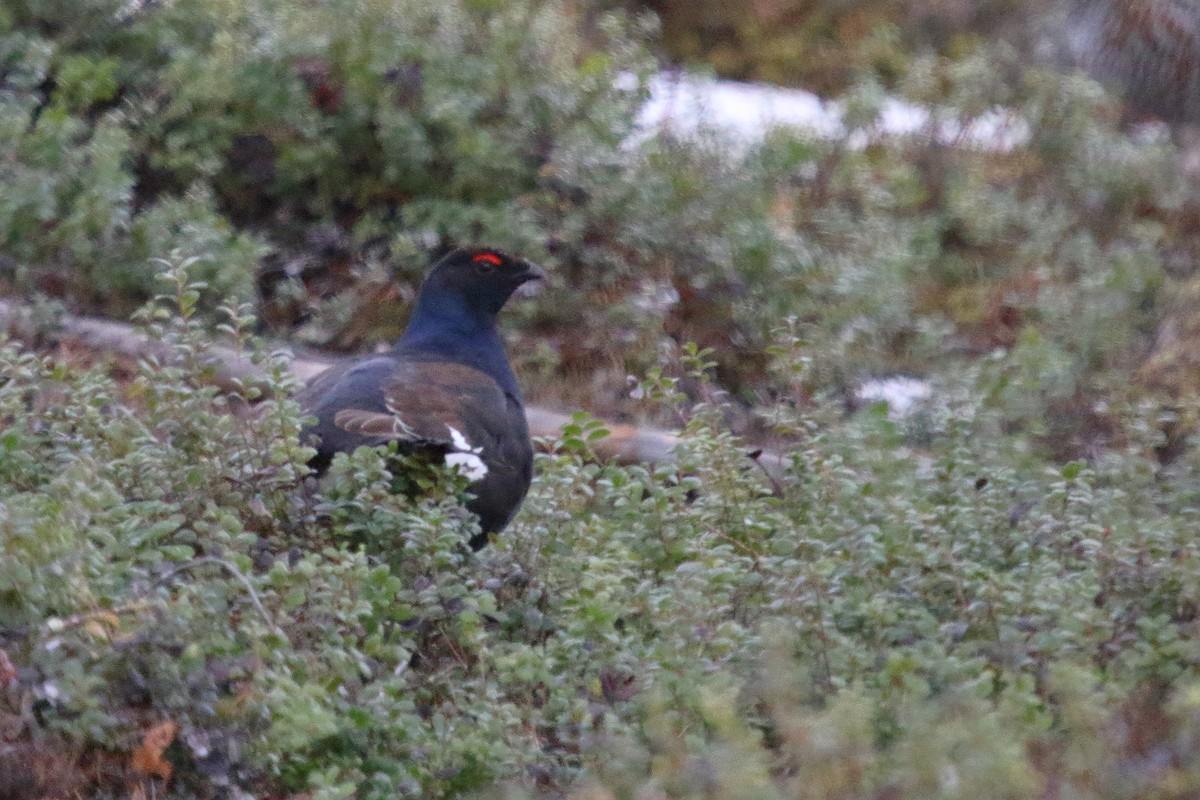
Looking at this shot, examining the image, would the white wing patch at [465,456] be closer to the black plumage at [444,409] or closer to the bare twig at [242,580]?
the black plumage at [444,409]

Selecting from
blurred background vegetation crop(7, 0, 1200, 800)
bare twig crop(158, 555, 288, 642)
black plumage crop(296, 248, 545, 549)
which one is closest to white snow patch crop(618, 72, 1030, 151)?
blurred background vegetation crop(7, 0, 1200, 800)

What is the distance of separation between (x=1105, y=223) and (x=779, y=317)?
9.36 ft

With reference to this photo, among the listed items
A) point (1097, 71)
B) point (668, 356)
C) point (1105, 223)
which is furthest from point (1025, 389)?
point (1097, 71)

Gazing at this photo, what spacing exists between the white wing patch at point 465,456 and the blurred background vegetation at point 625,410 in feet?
0.68

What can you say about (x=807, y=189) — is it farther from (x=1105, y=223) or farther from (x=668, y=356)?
(x=668, y=356)

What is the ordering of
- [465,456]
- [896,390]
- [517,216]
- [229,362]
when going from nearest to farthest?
[465,456] → [229,362] → [896,390] → [517,216]

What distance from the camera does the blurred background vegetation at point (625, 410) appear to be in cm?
343

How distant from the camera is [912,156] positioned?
437 inches

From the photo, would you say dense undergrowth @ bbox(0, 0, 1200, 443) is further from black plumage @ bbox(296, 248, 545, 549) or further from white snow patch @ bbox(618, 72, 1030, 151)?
black plumage @ bbox(296, 248, 545, 549)

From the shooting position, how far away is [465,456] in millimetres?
5395

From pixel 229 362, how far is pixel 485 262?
152 centimetres

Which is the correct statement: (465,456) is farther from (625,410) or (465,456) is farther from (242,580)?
(625,410)

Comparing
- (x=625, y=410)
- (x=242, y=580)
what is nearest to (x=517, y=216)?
(x=625, y=410)

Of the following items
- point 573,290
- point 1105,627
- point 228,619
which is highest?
point 1105,627
